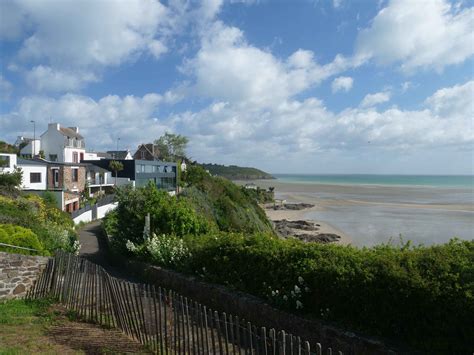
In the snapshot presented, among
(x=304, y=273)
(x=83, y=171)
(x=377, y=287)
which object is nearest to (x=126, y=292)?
(x=304, y=273)

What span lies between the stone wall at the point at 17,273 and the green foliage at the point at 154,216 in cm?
471

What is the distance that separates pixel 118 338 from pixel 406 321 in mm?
5252

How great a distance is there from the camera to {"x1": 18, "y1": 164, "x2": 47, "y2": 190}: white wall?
122ft

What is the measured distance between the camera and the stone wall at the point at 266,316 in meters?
5.75

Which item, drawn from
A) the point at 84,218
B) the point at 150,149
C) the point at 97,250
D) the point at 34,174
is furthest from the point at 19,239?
the point at 150,149

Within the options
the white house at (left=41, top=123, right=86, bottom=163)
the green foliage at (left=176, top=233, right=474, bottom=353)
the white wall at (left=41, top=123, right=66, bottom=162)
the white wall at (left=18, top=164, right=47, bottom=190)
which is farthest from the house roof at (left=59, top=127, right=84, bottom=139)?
the green foliage at (left=176, top=233, right=474, bottom=353)

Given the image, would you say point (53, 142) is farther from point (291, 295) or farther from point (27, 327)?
point (291, 295)

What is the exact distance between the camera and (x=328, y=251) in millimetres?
7598

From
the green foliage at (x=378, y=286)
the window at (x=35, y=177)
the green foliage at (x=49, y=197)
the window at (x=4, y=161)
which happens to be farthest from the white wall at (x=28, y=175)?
the green foliage at (x=378, y=286)

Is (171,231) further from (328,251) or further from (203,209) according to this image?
(203,209)

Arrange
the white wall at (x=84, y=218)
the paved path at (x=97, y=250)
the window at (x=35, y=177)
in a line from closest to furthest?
the paved path at (x=97, y=250) → the white wall at (x=84, y=218) → the window at (x=35, y=177)

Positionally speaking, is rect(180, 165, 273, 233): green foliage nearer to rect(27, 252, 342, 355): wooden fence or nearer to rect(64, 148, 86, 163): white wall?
rect(27, 252, 342, 355): wooden fence

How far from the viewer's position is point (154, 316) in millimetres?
6883

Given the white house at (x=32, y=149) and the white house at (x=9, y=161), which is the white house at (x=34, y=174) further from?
the white house at (x=32, y=149)
